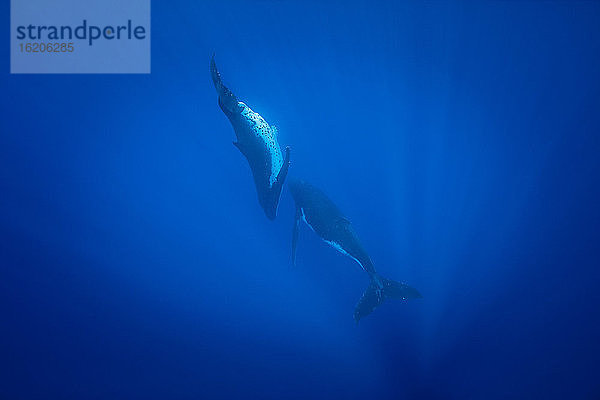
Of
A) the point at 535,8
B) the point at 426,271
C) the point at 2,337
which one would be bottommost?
the point at 2,337

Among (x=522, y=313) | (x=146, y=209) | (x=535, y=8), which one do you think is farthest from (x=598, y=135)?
(x=146, y=209)

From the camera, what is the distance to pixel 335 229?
3.97 metres

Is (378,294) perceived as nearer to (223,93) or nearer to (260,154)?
(260,154)

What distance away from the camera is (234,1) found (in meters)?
7.53

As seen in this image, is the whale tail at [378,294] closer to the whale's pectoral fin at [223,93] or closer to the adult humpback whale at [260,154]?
the adult humpback whale at [260,154]

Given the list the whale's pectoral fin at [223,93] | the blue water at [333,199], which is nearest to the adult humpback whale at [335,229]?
the whale's pectoral fin at [223,93]

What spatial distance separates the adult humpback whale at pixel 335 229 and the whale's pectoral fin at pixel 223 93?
6.83 ft

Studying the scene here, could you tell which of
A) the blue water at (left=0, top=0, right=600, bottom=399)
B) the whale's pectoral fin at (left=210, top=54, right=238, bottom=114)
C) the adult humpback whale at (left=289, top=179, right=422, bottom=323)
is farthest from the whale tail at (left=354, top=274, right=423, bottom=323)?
the whale's pectoral fin at (left=210, top=54, right=238, bottom=114)

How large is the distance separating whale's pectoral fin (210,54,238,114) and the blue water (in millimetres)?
4478

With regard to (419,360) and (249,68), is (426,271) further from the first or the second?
(249,68)

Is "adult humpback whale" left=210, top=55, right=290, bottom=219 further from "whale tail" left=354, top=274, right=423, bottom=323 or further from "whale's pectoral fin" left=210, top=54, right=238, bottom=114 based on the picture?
"whale tail" left=354, top=274, right=423, bottom=323

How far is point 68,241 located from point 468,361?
30.7 ft

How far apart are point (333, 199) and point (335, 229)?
3206mm

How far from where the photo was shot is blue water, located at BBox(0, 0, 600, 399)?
6613mm
